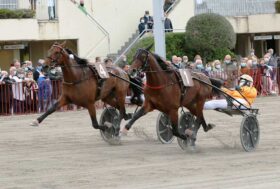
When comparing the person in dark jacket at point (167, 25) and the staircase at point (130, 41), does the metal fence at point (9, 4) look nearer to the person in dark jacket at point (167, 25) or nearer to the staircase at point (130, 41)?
the staircase at point (130, 41)

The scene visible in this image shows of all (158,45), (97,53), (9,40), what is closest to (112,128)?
(158,45)

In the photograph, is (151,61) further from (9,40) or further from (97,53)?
(97,53)

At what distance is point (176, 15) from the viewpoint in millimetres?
35375

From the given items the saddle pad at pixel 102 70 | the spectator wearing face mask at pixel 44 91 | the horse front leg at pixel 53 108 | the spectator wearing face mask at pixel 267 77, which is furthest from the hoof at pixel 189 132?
the spectator wearing face mask at pixel 267 77

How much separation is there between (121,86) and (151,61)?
7.84 feet

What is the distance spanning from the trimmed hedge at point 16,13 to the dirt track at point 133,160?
35.3 ft

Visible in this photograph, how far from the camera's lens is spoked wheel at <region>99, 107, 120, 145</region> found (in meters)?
16.4

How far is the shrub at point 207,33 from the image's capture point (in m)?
33.2

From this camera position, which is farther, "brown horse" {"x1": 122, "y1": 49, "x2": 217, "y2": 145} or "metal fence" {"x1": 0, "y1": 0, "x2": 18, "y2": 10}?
"metal fence" {"x1": 0, "y1": 0, "x2": 18, "y2": 10}

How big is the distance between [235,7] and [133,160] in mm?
24914

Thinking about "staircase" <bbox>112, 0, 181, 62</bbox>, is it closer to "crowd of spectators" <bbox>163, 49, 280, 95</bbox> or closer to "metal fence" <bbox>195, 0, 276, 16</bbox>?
"metal fence" <bbox>195, 0, 276, 16</bbox>

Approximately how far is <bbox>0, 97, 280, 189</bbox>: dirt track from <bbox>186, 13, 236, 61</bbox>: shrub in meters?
13.1

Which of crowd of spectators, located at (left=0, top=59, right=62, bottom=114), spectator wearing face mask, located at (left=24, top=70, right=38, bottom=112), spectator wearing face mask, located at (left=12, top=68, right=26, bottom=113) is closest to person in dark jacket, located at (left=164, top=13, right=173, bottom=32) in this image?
crowd of spectators, located at (left=0, top=59, right=62, bottom=114)

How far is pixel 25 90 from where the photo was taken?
24125mm
